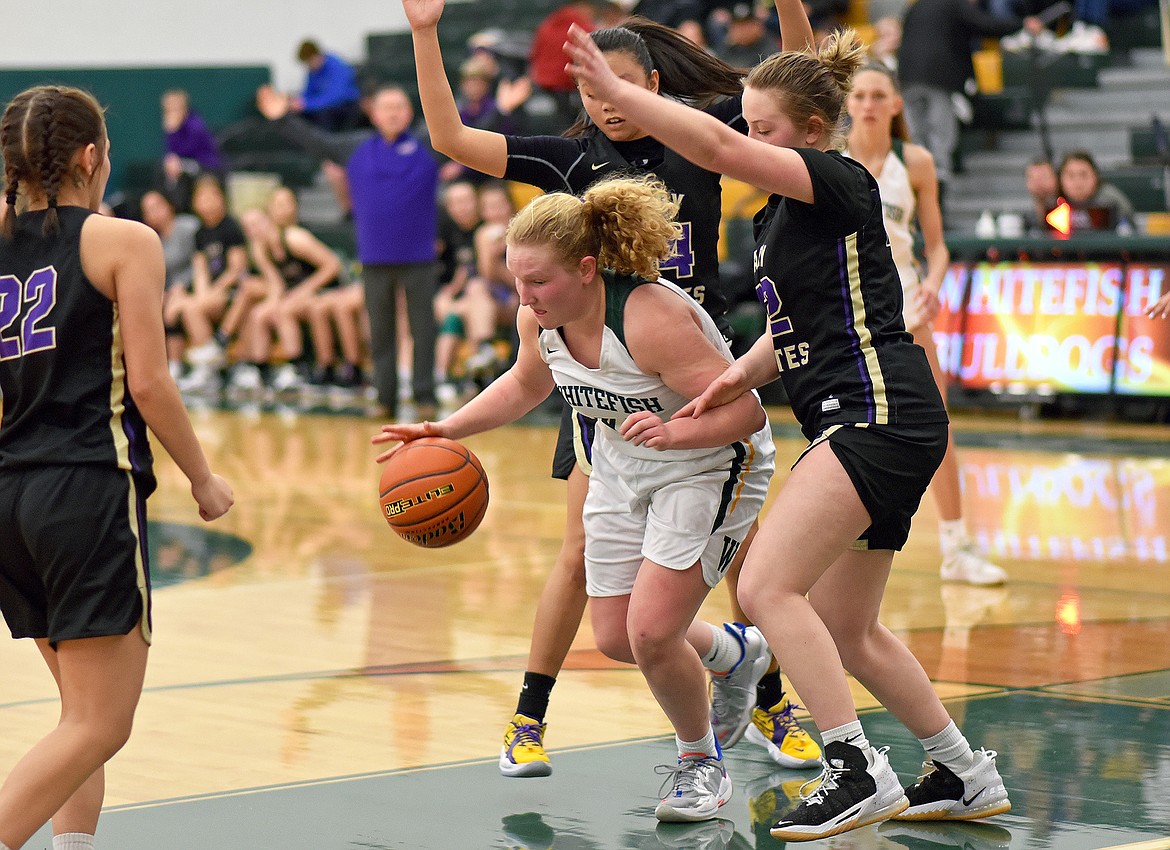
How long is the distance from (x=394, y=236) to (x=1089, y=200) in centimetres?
506

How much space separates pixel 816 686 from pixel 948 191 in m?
12.5

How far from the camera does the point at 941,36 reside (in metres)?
15.2

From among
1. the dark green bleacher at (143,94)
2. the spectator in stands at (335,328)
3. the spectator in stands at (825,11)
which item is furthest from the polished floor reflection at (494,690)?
the dark green bleacher at (143,94)

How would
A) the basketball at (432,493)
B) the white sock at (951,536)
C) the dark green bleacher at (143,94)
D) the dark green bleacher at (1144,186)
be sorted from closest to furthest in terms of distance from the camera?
the basketball at (432,493) → the white sock at (951,536) → the dark green bleacher at (1144,186) → the dark green bleacher at (143,94)

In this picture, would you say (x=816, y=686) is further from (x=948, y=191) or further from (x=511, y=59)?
(x=511, y=59)

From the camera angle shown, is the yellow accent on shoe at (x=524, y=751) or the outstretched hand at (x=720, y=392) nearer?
the outstretched hand at (x=720, y=392)

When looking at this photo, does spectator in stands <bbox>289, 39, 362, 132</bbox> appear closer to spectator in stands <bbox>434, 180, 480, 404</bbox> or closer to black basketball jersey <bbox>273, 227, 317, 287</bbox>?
black basketball jersey <bbox>273, 227, 317, 287</bbox>

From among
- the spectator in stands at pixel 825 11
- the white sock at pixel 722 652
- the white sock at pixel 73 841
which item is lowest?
the white sock at pixel 73 841

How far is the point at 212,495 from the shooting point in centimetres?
383

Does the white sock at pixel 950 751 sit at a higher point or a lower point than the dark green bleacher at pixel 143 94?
lower

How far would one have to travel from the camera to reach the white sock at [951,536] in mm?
7488

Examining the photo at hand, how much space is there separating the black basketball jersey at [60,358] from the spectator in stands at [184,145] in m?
16.8

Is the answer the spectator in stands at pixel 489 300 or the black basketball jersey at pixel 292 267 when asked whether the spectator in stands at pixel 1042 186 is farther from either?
the black basketball jersey at pixel 292 267

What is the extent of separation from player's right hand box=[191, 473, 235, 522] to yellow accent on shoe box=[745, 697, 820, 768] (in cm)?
179
